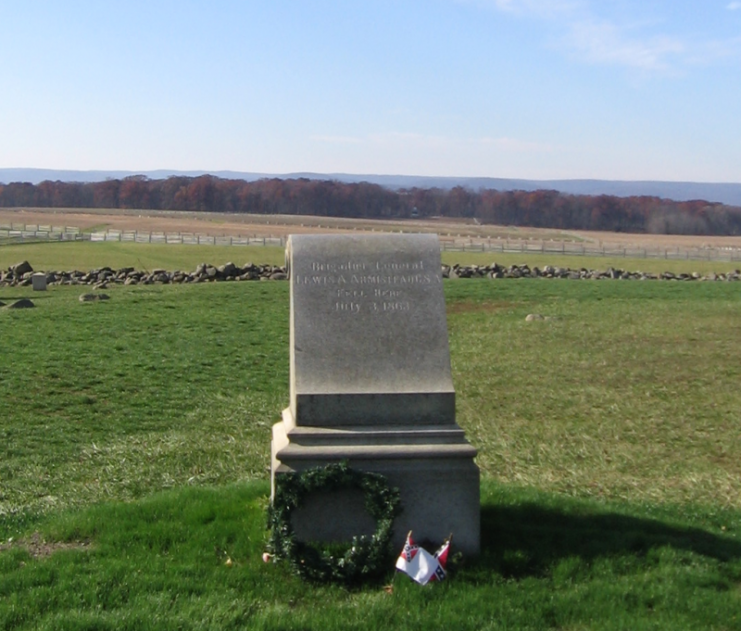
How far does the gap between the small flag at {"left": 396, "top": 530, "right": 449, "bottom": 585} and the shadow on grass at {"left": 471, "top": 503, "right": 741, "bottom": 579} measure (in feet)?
1.11

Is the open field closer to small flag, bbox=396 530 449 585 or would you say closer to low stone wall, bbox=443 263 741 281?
low stone wall, bbox=443 263 741 281

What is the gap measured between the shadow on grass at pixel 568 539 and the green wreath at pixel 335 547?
60 cm

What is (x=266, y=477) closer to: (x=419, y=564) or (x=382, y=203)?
(x=419, y=564)

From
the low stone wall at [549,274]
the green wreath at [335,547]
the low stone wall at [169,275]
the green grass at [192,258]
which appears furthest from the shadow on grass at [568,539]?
the green grass at [192,258]

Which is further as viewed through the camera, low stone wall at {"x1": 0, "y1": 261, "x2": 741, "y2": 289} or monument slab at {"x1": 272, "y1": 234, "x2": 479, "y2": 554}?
low stone wall at {"x1": 0, "y1": 261, "x2": 741, "y2": 289}

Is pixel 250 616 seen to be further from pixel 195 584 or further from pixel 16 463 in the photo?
pixel 16 463

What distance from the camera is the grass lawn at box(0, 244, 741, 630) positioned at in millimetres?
4895

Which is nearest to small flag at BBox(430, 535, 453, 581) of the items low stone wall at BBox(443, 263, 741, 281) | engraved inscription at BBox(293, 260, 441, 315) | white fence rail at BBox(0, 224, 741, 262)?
engraved inscription at BBox(293, 260, 441, 315)

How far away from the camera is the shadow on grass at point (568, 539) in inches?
216

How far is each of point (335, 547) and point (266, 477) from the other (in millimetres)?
2659

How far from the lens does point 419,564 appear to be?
5.18 metres

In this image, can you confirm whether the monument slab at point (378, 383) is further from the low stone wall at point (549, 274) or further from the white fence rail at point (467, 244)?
the white fence rail at point (467, 244)

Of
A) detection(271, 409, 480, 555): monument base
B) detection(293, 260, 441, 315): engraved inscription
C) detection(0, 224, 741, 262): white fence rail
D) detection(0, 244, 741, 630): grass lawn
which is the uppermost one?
detection(293, 260, 441, 315): engraved inscription

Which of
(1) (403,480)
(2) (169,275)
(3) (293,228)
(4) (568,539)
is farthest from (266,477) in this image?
(3) (293,228)
